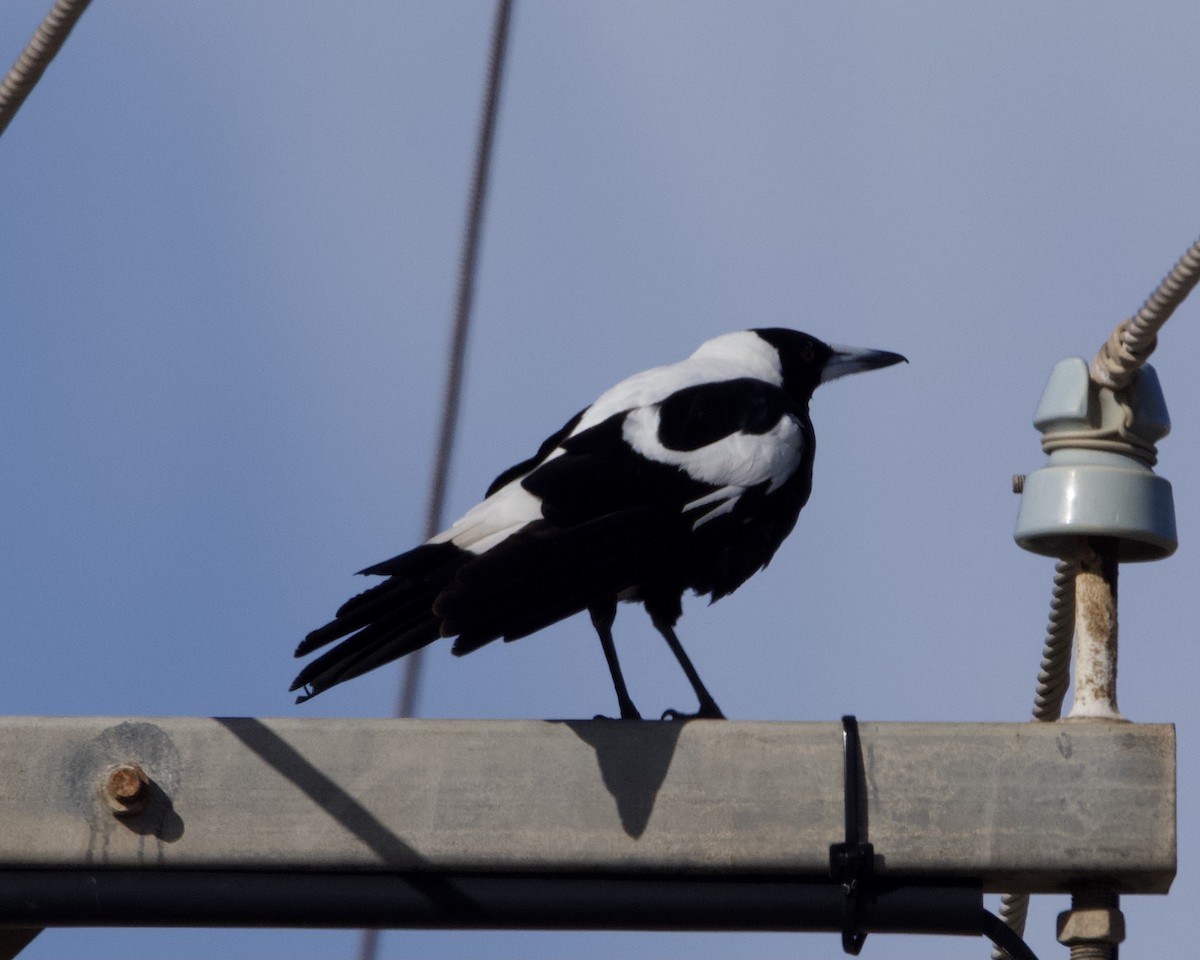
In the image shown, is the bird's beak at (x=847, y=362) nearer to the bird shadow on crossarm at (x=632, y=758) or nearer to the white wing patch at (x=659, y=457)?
the white wing patch at (x=659, y=457)

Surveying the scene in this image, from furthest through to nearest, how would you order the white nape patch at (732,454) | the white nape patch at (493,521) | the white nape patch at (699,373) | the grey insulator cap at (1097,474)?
the white nape patch at (699,373)
the white nape patch at (732,454)
the white nape patch at (493,521)
the grey insulator cap at (1097,474)

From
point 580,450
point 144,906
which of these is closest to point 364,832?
point 144,906

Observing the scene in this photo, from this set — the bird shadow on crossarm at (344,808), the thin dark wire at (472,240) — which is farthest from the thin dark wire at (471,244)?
the bird shadow on crossarm at (344,808)

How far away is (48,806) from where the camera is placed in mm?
2758

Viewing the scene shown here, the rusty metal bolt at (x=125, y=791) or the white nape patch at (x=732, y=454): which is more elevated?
the white nape patch at (x=732, y=454)

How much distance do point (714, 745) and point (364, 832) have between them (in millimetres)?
526

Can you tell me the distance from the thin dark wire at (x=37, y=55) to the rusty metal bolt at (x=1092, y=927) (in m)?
1.83

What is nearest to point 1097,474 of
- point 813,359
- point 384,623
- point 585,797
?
point 585,797

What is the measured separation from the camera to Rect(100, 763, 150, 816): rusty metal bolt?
273 cm

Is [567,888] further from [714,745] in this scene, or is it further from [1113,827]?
[1113,827]

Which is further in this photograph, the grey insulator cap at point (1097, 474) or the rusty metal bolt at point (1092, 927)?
the grey insulator cap at point (1097, 474)

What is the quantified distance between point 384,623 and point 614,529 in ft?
1.51

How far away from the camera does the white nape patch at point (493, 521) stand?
3.46m

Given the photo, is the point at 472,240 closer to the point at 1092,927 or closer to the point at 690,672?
the point at 690,672
